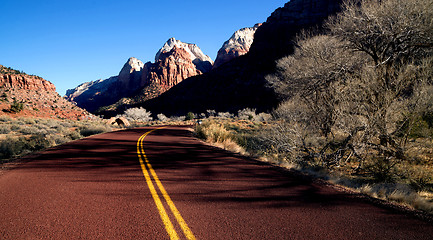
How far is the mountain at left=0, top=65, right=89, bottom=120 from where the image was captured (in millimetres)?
43156

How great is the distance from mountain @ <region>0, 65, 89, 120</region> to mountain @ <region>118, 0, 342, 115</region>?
84.9ft

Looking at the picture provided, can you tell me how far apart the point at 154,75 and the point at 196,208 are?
122729mm

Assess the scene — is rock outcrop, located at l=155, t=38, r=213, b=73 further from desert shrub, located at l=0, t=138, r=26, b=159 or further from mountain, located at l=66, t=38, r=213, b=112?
desert shrub, located at l=0, t=138, r=26, b=159

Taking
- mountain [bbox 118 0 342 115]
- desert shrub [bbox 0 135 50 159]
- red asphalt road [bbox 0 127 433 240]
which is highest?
mountain [bbox 118 0 342 115]

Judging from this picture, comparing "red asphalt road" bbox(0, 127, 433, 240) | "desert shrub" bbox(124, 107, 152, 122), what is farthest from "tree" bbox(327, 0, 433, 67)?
"desert shrub" bbox(124, 107, 152, 122)

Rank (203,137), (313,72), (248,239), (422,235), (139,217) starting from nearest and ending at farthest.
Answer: (248,239), (422,235), (139,217), (313,72), (203,137)

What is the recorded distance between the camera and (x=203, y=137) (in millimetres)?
16391

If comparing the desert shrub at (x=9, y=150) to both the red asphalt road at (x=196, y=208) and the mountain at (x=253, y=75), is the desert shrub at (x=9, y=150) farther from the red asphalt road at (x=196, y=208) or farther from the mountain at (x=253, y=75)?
the mountain at (x=253, y=75)

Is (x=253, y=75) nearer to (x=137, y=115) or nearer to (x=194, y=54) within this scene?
(x=137, y=115)

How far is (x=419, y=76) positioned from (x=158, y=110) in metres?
68.7

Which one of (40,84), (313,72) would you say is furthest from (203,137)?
(40,84)

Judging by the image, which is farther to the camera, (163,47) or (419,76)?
(163,47)

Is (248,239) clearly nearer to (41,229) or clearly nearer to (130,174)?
(41,229)

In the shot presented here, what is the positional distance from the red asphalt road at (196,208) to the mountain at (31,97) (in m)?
46.7
